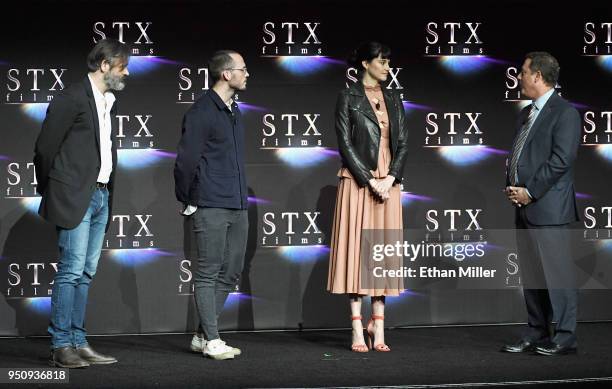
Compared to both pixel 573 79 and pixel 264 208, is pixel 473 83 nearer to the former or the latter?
pixel 573 79

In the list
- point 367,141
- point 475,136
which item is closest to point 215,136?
point 367,141

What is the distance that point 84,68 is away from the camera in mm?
6719

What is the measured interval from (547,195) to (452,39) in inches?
67.9

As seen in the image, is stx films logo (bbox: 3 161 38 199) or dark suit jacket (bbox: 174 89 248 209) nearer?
dark suit jacket (bbox: 174 89 248 209)

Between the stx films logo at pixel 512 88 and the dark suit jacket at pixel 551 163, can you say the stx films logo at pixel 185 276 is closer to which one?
the dark suit jacket at pixel 551 163

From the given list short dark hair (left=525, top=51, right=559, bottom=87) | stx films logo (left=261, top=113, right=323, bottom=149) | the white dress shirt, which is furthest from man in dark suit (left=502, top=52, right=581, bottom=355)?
the white dress shirt

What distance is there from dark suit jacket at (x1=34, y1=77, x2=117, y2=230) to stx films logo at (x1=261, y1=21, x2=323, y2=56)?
6.00ft

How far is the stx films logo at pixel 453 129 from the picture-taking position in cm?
704

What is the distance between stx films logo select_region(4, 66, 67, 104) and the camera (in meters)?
6.63

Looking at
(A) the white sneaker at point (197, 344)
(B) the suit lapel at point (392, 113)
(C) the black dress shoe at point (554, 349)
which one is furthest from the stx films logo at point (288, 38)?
(C) the black dress shoe at point (554, 349)

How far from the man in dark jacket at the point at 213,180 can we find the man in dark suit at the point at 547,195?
1613mm

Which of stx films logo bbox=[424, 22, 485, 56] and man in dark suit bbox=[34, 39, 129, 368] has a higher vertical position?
stx films logo bbox=[424, 22, 485, 56]

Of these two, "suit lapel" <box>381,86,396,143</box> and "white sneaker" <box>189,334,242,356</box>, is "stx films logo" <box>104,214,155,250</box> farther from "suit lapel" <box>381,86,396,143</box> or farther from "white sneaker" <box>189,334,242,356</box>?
"suit lapel" <box>381,86,396,143</box>

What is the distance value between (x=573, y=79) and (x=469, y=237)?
1.36m
